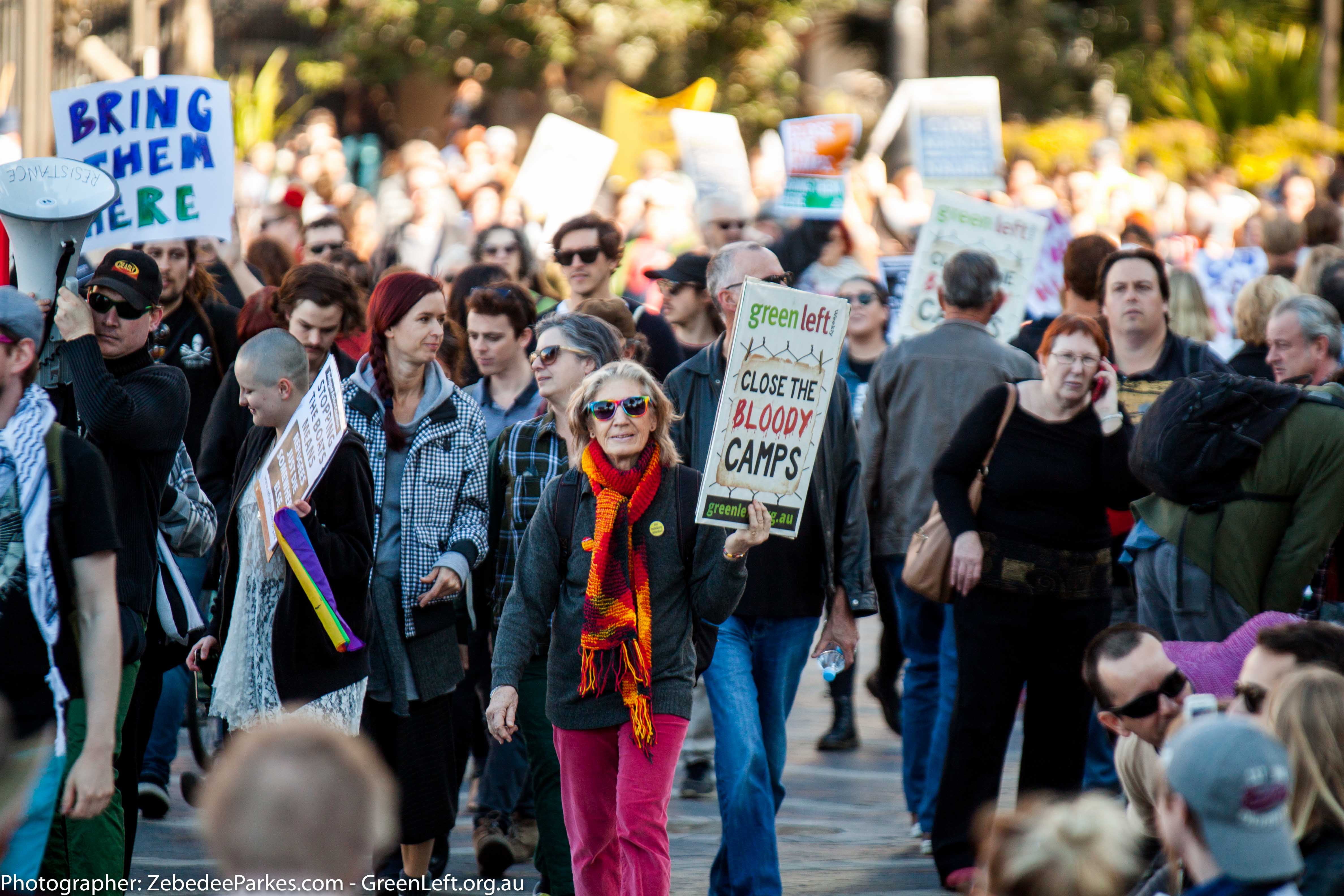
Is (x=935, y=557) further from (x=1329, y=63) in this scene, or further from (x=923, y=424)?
(x=1329, y=63)

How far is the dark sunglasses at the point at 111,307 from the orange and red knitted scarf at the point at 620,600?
1.42 m

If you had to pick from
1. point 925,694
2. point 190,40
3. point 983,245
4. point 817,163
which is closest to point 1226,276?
point 817,163

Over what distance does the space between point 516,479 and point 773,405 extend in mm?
1134

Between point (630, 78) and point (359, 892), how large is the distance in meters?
23.7

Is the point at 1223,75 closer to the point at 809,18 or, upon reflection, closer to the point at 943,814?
the point at 809,18

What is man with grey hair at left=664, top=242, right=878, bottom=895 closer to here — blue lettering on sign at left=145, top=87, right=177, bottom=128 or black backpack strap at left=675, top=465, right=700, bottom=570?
black backpack strap at left=675, top=465, right=700, bottom=570

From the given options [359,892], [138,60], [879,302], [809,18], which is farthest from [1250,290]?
[809,18]

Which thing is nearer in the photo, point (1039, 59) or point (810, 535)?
point (810, 535)

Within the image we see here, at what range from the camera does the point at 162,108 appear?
7.86 metres

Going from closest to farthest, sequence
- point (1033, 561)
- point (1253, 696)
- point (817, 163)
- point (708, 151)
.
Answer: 1. point (1253, 696)
2. point (1033, 561)
3. point (817, 163)
4. point (708, 151)

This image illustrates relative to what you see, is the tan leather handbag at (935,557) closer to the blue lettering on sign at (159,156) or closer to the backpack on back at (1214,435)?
the backpack on back at (1214,435)

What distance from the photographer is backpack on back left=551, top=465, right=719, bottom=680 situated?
200 inches

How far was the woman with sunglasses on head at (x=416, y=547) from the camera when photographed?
571 cm

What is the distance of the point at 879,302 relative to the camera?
28.7 ft
